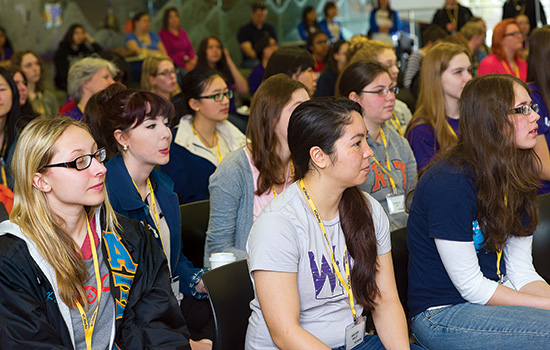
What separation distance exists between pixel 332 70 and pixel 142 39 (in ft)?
11.0

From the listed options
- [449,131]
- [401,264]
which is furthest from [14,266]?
[449,131]

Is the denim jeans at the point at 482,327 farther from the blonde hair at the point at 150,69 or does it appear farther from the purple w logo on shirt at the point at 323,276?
the blonde hair at the point at 150,69

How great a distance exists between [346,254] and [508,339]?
0.60 metres

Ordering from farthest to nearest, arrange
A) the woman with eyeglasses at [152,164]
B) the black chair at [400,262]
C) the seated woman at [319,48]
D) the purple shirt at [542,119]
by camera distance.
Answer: the seated woman at [319,48], the purple shirt at [542,119], the woman with eyeglasses at [152,164], the black chair at [400,262]

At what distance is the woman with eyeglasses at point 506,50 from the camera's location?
5.61 metres

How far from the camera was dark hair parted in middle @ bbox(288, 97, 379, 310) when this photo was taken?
6.70 feet

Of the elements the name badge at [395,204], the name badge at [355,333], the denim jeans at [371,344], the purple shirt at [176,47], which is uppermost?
the purple shirt at [176,47]

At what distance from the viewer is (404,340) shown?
6.84 feet

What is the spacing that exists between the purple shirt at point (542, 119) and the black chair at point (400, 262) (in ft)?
4.55

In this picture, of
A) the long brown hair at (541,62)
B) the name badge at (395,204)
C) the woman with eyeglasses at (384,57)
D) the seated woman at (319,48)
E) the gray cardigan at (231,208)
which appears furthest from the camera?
the seated woman at (319,48)

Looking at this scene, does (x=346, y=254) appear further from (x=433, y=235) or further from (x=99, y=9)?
(x=99, y=9)

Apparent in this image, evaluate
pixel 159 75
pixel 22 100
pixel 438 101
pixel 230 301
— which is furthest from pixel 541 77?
pixel 22 100

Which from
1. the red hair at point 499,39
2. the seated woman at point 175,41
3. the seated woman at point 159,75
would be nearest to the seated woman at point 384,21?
the seated woman at point 175,41

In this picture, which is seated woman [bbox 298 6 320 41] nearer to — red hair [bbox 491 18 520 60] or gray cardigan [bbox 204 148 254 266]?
red hair [bbox 491 18 520 60]
